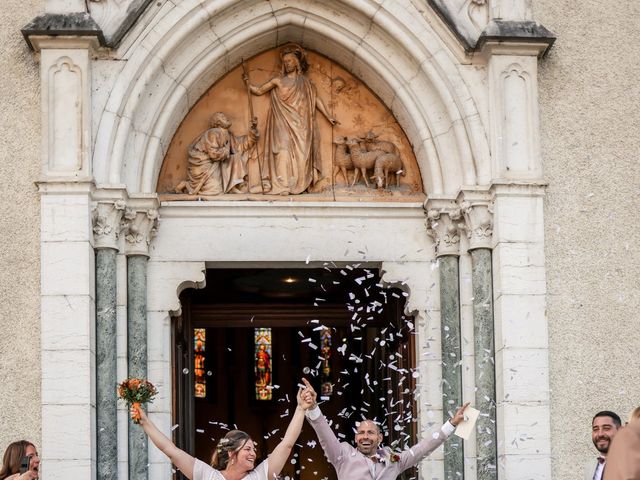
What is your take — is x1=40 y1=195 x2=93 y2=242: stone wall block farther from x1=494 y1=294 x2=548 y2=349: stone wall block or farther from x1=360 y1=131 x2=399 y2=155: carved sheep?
x1=494 y1=294 x2=548 y2=349: stone wall block

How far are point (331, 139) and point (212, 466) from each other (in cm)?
494

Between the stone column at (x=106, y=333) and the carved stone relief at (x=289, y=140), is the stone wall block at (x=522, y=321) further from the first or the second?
the stone column at (x=106, y=333)

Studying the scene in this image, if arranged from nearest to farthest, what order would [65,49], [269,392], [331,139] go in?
[65,49] → [331,139] → [269,392]

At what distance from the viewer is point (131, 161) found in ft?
33.5

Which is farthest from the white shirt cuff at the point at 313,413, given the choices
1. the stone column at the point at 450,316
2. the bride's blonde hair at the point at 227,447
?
the stone column at the point at 450,316

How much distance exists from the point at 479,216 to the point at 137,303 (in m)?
2.42

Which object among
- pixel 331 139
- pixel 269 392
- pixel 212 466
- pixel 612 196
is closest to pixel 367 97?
pixel 331 139

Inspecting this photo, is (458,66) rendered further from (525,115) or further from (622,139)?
(622,139)

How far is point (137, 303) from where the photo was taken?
10.0m

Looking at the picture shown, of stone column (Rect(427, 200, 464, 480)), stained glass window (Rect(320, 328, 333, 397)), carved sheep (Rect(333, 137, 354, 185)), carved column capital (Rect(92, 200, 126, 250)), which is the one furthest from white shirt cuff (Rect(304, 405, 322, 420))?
stained glass window (Rect(320, 328, 333, 397))

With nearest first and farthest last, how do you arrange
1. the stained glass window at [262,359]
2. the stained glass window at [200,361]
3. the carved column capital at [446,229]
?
the carved column capital at [446,229], the stained glass window at [200,361], the stained glass window at [262,359]

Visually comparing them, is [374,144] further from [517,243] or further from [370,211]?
[517,243]

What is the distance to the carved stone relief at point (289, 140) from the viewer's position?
10.6 meters

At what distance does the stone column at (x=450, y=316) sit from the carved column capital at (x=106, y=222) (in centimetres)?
220
